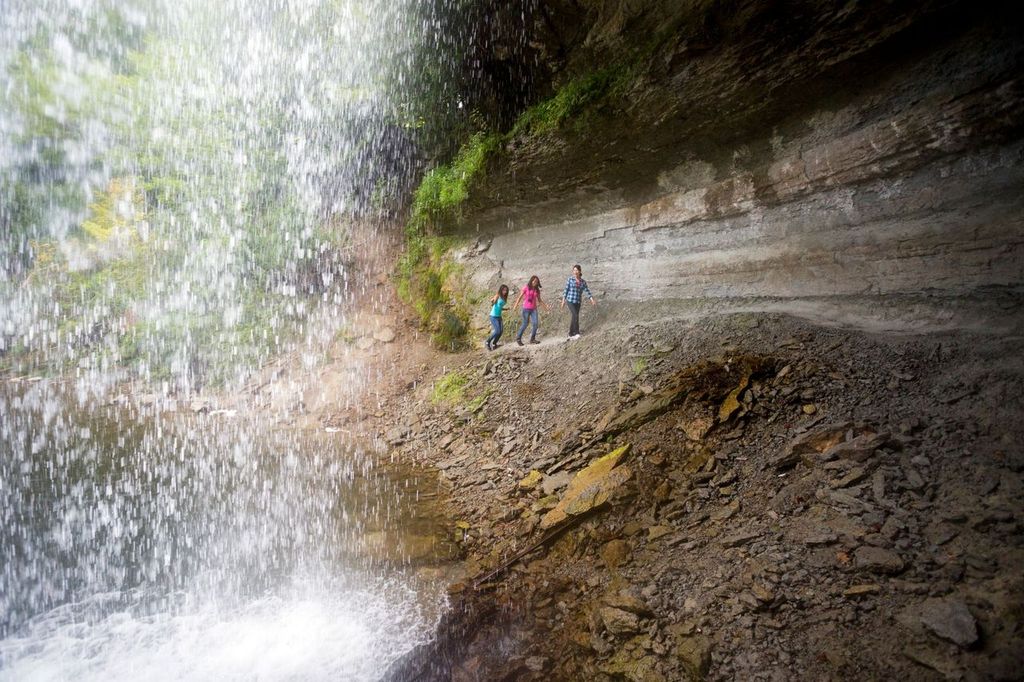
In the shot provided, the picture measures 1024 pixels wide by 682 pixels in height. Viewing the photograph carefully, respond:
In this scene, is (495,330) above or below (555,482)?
above

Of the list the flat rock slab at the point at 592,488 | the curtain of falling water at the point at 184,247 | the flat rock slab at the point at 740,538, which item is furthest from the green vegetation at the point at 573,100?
the flat rock slab at the point at 740,538

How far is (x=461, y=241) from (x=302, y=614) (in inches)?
376

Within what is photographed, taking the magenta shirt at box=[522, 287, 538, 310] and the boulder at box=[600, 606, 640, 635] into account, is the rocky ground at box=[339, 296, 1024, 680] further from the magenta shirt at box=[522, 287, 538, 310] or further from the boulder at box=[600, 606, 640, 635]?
the magenta shirt at box=[522, 287, 538, 310]

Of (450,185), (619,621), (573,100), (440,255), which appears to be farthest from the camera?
(440,255)

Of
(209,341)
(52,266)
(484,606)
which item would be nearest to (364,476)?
(484,606)

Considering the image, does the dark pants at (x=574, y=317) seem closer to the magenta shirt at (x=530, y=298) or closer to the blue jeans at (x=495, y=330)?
the magenta shirt at (x=530, y=298)

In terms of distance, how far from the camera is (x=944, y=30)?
486 centimetres

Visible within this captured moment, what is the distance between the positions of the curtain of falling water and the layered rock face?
5.68 meters

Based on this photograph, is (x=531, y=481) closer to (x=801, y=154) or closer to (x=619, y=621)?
(x=619, y=621)

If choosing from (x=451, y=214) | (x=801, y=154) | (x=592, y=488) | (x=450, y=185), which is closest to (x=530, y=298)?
(x=451, y=214)

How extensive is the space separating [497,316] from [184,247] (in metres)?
12.7

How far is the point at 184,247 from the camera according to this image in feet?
49.6

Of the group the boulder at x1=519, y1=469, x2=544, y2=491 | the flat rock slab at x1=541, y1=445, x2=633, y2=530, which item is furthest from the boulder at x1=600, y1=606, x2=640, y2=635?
the boulder at x1=519, y1=469, x2=544, y2=491

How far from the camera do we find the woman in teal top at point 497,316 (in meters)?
9.92
